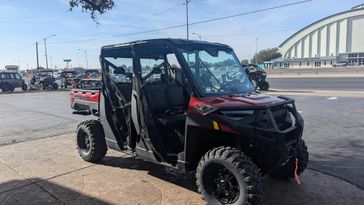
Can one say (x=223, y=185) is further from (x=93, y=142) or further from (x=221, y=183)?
(x=93, y=142)

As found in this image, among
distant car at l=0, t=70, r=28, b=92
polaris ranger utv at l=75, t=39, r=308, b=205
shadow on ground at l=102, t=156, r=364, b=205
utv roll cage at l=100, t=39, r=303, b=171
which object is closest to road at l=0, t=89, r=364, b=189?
shadow on ground at l=102, t=156, r=364, b=205

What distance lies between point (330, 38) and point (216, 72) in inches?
4621

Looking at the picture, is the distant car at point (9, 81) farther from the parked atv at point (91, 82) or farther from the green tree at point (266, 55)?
the green tree at point (266, 55)

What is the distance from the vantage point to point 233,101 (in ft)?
13.1

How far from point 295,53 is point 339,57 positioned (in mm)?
17391

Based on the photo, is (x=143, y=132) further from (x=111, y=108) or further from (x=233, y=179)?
(x=233, y=179)

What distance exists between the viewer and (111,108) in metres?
Answer: 5.62

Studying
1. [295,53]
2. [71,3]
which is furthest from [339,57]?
[71,3]

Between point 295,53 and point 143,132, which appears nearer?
point 143,132

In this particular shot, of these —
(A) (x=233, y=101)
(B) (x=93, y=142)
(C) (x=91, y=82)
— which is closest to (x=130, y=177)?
(B) (x=93, y=142)

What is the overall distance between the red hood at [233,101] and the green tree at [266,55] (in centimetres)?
12213

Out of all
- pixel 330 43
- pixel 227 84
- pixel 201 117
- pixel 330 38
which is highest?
pixel 330 38

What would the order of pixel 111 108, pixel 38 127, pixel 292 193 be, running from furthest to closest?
pixel 38 127 → pixel 111 108 → pixel 292 193

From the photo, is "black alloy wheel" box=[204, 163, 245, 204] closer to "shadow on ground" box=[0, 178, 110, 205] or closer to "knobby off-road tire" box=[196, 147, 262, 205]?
"knobby off-road tire" box=[196, 147, 262, 205]
